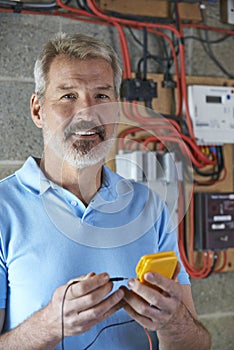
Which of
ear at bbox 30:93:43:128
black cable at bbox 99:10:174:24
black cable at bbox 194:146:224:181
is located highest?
black cable at bbox 99:10:174:24

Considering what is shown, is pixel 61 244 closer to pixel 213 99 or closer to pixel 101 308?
pixel 101 308

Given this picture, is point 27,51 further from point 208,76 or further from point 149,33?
point 208,76

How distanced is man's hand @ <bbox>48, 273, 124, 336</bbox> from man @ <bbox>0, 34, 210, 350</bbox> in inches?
2.1

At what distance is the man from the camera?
1.19 m

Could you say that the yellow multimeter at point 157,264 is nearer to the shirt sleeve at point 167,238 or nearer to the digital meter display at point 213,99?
the shirt sleeve at point 167,238

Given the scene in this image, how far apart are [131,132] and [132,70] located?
10.1 inches

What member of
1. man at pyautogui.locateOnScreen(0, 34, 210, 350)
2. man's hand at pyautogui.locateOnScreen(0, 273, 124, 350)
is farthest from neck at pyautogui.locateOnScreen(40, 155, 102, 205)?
man's hand at pyautogui.locateOnScreen(0, 273, 124, 350)

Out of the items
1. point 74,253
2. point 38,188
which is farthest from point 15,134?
point 74,253

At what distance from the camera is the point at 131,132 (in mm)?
2086

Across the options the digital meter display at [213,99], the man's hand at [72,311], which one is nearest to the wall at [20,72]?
the digital meter display at [213,99]

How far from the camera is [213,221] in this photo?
7.02ft

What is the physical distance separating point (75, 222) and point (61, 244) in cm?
6

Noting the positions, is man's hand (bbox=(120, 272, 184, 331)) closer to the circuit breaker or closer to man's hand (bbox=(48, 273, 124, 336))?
man's hand (bbox=(48, 273, 124, 336))

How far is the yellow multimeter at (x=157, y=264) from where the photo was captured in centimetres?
99
